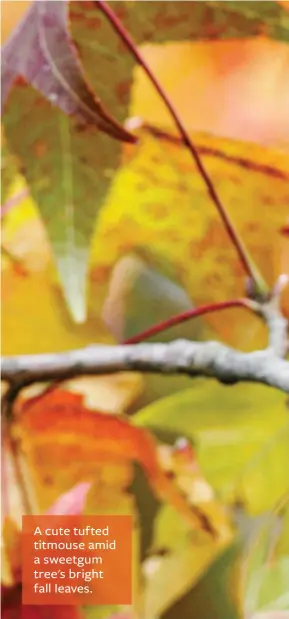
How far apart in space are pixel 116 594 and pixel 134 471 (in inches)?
4.1

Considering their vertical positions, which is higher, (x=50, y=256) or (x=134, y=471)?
(x=50, y=256)

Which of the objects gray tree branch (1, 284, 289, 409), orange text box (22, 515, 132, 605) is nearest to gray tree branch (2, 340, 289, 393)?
gray tree branch (1, 284, 289, 409)

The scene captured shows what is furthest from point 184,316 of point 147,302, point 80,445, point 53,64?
point 53,64

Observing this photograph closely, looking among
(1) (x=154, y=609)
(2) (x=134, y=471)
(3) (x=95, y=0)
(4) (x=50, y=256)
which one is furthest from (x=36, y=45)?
(1) (x=154, y=609)

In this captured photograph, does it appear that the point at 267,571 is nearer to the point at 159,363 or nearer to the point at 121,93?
the point at 159,363

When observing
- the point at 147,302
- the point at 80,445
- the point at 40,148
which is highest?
the point at 40,148

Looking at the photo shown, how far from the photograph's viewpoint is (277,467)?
0.60 m

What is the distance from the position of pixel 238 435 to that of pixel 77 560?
176 mm

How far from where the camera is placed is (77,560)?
1.97 ft

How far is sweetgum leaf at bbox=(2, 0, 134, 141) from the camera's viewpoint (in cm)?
60

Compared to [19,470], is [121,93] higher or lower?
higher

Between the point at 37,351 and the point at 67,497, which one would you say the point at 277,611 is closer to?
the point at 67,497

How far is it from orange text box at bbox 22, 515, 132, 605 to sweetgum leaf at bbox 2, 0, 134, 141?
34 cm

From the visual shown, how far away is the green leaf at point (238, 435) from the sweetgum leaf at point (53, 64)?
0.80 ft
